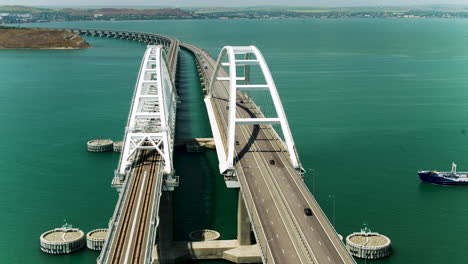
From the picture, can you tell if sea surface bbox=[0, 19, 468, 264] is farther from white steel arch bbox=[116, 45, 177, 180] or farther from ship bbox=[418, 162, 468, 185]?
white steel arch bbox=[116, 45, 177, 180]

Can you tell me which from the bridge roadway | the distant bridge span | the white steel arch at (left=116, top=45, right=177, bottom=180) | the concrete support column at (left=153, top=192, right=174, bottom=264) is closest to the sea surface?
the concrete support column at (left=153, top=192, right=174, bottom=264)

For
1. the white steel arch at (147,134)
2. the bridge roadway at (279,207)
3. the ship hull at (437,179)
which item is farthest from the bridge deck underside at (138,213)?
the ship hull at (437,179)

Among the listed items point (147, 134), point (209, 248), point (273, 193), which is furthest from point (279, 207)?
point (147, 134)

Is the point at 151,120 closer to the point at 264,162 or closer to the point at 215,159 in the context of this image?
the point at 215,159

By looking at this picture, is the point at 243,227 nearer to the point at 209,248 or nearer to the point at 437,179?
the point at 209,248

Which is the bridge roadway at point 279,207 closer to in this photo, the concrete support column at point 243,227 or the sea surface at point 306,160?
the concrete support column at point 243,227
